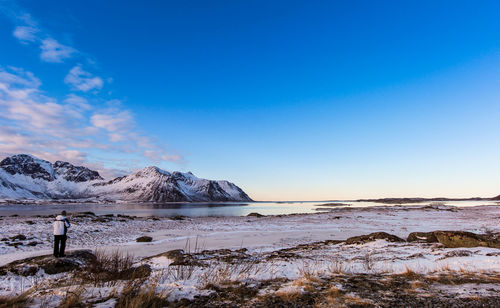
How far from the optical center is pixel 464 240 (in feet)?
43.3

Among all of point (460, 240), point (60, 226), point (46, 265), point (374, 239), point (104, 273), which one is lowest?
point (374, 239)

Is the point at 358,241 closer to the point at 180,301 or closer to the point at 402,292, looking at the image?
the point at 402,292

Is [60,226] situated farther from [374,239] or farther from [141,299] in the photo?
[374,239]

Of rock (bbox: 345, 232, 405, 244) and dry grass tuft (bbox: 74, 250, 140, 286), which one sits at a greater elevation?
dry grass tuft (bbox: 74, 250, 140, 286)

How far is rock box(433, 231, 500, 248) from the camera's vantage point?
12484 mm

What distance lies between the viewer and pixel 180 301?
14.7ft

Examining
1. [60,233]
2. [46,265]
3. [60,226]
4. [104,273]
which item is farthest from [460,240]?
[60,226]

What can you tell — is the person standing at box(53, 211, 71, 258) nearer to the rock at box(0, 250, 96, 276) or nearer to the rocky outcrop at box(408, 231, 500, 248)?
the rock at box(0, 250, 96, 276)

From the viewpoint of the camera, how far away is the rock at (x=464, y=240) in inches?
491

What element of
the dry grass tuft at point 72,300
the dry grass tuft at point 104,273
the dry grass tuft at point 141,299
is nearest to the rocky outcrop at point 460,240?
the dry grass tuft at point 141,299

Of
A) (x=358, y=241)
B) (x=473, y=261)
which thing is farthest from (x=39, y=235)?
(x=473, y=261)

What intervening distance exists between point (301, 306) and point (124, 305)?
2.84 meters

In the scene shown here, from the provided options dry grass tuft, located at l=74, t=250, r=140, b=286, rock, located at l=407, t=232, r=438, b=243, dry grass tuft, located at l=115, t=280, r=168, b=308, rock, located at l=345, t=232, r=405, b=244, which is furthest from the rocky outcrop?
dry grass tuft, located at l=74, t=250, r=140, b=286

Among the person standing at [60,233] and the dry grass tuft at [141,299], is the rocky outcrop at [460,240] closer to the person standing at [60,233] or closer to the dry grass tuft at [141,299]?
the dry grass tuft at [141,299]
